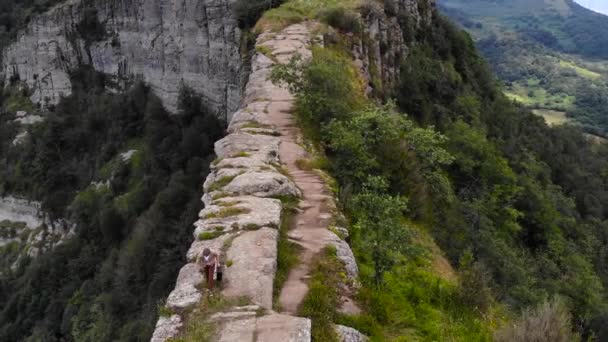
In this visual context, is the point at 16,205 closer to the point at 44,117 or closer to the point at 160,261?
the point at 44,117

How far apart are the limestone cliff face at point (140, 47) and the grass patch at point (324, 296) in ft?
65.0

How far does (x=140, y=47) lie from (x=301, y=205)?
41836 mm

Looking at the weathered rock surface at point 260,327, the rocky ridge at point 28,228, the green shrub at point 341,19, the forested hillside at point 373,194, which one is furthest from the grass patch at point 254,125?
the rocky ridge at point 28,228

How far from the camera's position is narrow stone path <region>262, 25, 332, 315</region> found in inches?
325

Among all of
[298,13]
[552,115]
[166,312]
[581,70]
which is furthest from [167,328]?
[581,70]

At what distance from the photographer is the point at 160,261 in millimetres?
27812

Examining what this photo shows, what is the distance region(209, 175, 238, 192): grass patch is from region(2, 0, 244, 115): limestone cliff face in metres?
16.9

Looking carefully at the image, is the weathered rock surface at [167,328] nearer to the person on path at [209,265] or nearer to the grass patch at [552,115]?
the person on path at [209,265]

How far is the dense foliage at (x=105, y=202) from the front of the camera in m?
29.7

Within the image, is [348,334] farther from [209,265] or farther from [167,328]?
[167,328]

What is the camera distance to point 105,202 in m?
42.4

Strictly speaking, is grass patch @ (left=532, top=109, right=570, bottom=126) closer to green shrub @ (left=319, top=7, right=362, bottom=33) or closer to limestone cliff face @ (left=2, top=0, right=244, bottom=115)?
limestone cliff face @ (left=2, top=0, right=244, bottom=115)

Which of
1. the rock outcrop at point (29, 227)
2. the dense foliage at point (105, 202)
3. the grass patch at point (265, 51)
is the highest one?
the grass patch at point (265, 51)

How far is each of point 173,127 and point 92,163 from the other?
498 inches
